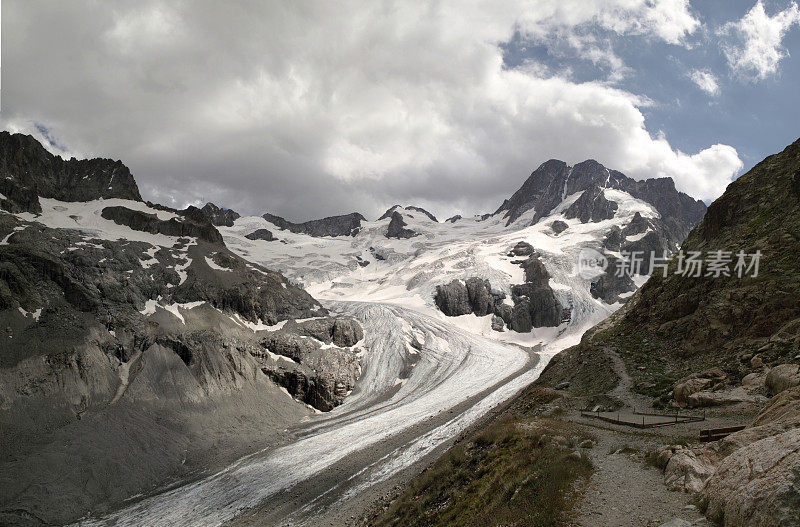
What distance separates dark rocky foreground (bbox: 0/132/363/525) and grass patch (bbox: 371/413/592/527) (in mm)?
33733

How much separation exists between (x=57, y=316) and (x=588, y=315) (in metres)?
150

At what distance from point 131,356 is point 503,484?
64.5 m

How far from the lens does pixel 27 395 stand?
2026 inches

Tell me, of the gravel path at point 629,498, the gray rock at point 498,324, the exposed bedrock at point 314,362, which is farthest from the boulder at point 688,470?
the gray rock at point 498,324

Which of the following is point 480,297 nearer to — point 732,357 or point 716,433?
point 732,357

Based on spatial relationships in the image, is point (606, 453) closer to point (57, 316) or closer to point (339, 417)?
point (339, 417)

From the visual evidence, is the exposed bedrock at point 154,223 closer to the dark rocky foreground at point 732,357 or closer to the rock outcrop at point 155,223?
the rock outcrop at point 155,223

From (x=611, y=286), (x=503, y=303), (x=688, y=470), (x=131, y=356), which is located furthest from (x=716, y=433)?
(x=611, y=286)

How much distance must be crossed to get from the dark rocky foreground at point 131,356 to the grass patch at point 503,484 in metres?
33.7

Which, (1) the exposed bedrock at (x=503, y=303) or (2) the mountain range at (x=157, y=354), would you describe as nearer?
(2) the mountain range at (x=157, y=354)

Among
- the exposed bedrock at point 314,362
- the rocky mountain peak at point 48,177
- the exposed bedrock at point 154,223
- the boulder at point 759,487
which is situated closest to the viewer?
the boulder at point 759,487

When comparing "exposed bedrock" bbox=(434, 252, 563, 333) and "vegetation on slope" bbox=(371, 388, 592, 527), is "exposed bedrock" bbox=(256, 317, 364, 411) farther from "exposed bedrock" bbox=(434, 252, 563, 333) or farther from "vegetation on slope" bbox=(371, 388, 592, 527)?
"exposed bedrock" bbox=(434, 252, 563, 333)

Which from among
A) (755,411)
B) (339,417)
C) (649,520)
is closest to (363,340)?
(339,417)

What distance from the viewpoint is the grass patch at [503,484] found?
571 inches
